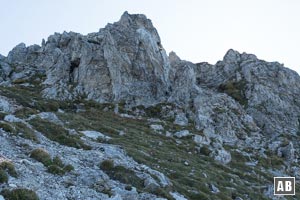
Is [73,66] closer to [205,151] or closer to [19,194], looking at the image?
[205,151]

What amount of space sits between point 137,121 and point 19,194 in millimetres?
47604

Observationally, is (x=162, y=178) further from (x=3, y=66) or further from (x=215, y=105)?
(x=3, y=66)

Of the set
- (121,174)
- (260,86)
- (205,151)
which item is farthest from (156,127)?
(260,86)

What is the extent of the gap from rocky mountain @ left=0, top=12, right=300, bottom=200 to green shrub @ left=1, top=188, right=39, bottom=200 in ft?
0.24

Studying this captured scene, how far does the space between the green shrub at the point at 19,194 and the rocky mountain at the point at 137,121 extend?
7 cm

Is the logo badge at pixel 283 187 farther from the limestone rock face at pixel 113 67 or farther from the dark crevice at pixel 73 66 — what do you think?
the dark crevice at pixel 73 66

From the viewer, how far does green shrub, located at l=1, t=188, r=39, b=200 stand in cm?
1798

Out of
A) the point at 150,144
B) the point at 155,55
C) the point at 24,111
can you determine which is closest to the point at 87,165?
the point at 24,111

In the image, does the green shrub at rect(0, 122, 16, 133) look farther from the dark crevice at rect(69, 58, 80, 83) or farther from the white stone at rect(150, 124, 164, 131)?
the dark crevice at rect(69, 58, 80, 83)

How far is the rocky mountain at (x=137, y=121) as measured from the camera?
25.6 meters

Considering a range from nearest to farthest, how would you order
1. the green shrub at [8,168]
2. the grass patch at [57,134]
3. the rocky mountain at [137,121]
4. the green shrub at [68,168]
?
the green shrub at [8,168], the green shrub at [68,168], the rocky mountain at [137,121], the grass patch at [57,134]

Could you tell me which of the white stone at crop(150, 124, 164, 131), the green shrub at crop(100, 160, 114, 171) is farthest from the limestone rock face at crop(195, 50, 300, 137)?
the green shrub at crop(100, 160, 114, 171)

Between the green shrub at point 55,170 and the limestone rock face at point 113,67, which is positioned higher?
the limestone rock face at point 113,67

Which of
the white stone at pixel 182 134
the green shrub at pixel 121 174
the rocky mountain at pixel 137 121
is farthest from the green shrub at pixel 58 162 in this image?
the white stone at pixel 182 134
